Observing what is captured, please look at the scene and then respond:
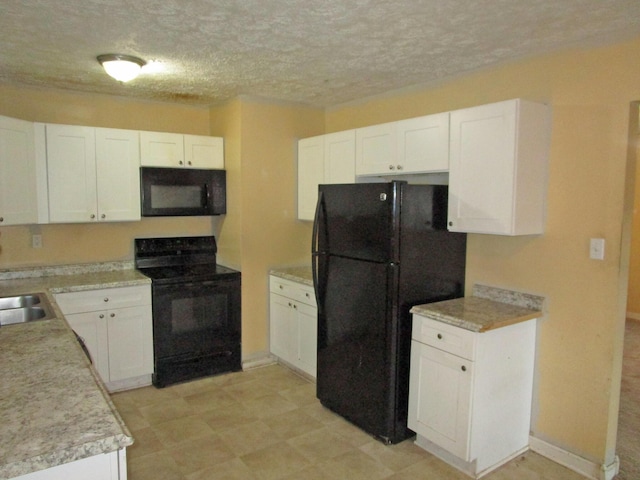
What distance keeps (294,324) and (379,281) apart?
1266mm

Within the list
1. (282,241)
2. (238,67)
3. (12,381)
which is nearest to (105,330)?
(282,241)

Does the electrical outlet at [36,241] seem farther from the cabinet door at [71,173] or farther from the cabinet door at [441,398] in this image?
the cabinet door at [441,398]

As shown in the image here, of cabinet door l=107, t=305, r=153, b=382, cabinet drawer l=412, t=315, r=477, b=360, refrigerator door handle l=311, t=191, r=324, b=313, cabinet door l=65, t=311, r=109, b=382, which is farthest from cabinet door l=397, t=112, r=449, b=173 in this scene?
cabinet door l=65, t=311, r=109, b=382

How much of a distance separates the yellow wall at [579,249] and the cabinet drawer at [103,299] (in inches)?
102

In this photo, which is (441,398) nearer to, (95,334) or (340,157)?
(340,157)

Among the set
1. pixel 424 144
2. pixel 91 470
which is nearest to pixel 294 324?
pixel 424 144

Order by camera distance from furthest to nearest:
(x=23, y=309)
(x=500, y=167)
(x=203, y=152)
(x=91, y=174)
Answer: (x=203, y=152)
(x=91, y=174)
(x=23, y=309)
(x=500, y=167)

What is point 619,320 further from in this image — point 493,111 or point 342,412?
point 342,412

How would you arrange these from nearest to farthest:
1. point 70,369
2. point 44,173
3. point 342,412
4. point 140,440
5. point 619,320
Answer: point 70,369, point 619,320, point 140,440, point 342,412, point 44,173

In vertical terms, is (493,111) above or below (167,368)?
above

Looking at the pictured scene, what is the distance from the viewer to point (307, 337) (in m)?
Answer: 3.58

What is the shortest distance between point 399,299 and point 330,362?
0.77 metres

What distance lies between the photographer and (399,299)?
265cm

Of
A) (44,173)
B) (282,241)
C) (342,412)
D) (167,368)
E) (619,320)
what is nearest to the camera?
(619,320)
